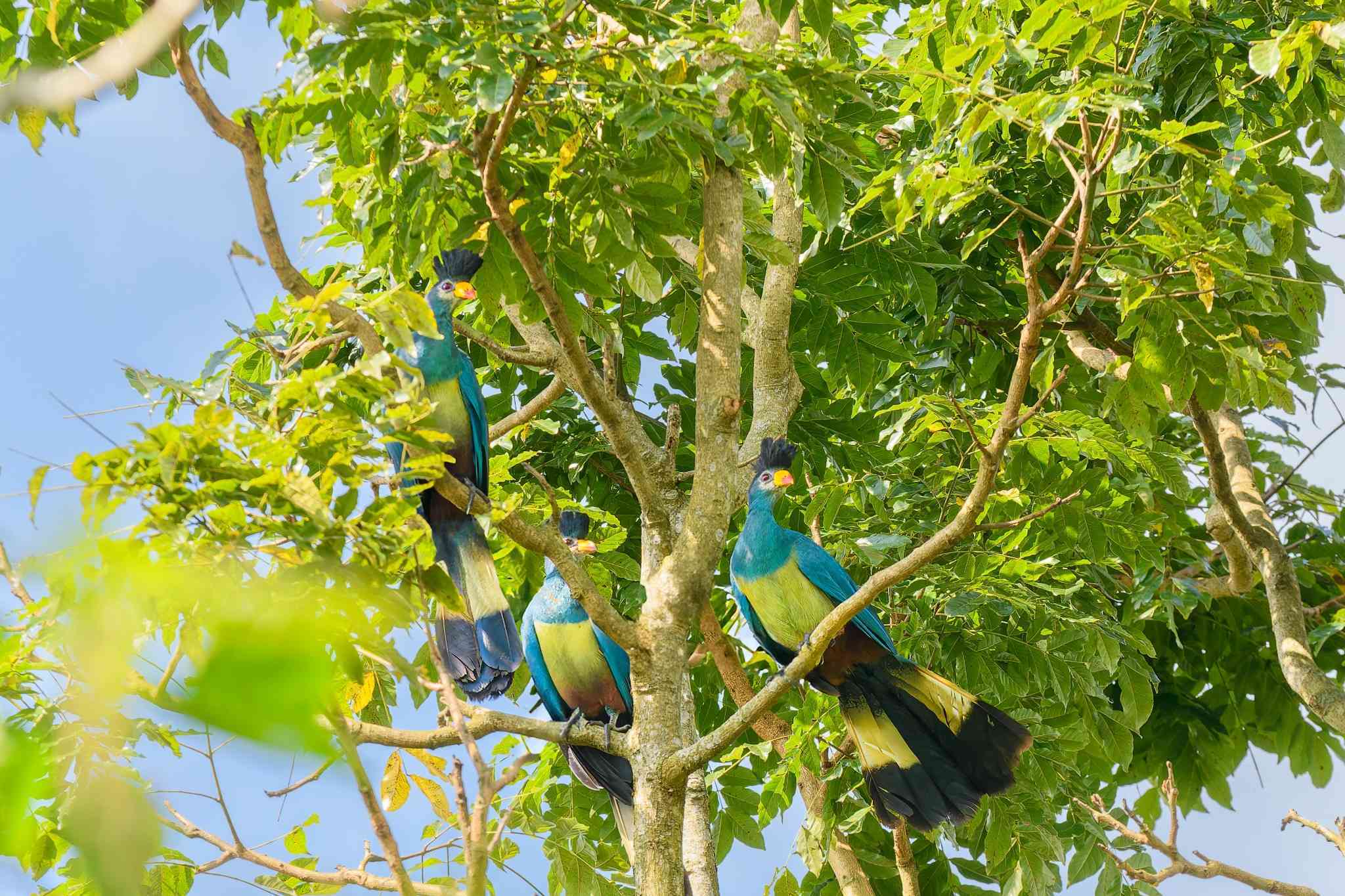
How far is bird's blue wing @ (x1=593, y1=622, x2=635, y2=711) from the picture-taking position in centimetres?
478

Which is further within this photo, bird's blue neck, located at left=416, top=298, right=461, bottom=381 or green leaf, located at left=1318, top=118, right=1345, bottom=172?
green leaf, located at left=1318, top=118, right=1345, bottom=172

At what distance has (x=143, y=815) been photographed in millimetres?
822

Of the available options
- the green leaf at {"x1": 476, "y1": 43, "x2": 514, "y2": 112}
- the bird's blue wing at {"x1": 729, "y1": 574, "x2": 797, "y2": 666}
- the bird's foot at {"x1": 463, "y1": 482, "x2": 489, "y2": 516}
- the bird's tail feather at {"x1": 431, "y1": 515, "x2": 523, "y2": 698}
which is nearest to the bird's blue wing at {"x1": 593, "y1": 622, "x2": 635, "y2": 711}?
the bird's blue wing at {"x1": 729, "y1": 574, "x2": 797, "y2": 666}

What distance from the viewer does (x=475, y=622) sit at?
13.0 feet

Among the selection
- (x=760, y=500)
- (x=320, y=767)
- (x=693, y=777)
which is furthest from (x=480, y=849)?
(x=760, y=500)

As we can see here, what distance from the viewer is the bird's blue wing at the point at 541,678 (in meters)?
4.94

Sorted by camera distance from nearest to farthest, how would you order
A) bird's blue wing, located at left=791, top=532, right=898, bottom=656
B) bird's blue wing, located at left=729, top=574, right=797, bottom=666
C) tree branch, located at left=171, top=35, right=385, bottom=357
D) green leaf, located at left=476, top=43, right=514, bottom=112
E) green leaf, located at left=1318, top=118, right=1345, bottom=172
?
1. green leaf, located at left=476, top=43, right=514, bottom=112
2. tree branch, located at left=171, top=35, right=385, bottom=357
3. green leaf, located at left=1318, top=118, right=1345, bottom=172
4. bird's blue wing, located at left=791, top=532, right=898, bottom=656
5. bird's blue wing, located at left=729, top=574, right=797, bottom=666

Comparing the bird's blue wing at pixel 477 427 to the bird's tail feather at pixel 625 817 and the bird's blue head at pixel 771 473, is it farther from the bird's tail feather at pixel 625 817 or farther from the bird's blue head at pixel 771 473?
the bird's tail feather at pixel 625 817

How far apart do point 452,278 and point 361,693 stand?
1.52m

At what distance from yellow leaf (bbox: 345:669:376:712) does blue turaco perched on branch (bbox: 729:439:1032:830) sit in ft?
4.98

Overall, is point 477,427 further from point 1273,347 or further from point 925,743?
point 1273,347

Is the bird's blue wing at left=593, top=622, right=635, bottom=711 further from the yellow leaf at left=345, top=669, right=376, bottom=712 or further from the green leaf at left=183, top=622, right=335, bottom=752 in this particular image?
the green leaf at left=183, top=622, right=335, bottom=752


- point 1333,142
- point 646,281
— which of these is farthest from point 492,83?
point 1333,142

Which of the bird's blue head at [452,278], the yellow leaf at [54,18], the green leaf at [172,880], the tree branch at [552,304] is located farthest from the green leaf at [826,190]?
the green leaf at [172,880]
